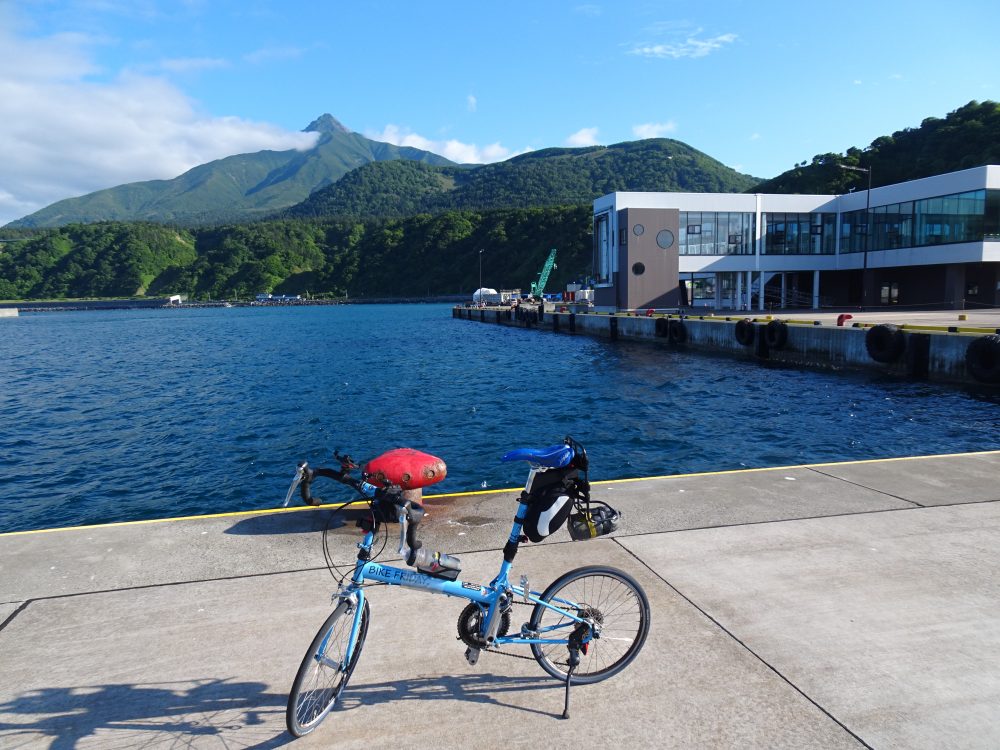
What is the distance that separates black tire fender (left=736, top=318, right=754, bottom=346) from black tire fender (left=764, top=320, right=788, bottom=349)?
44.8 inches

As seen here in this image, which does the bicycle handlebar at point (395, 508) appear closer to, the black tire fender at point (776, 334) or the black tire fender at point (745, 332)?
the black tire fender at point (776, 334)

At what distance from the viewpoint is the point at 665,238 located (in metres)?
55.8

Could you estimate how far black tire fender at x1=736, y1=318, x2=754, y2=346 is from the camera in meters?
34.6

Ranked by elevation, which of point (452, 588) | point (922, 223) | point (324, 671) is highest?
point (922, 223)

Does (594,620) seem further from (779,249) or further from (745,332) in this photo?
(779,249)

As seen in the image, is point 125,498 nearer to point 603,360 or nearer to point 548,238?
point 603,360

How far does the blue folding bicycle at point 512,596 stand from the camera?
11.6 feet

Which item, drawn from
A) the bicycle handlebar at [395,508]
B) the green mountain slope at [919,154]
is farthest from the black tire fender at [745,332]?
the green mountain slope at [919,154]

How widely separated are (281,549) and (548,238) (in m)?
175

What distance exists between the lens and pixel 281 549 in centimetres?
612

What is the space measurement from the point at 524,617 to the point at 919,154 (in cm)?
11492

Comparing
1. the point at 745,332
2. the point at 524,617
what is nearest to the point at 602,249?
the point at 745,332

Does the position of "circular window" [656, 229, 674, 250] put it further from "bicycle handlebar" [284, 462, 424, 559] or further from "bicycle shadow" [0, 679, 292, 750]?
"bicycle shadow" [0, 679, 292, 750]

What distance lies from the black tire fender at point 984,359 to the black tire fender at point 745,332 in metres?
12.3
